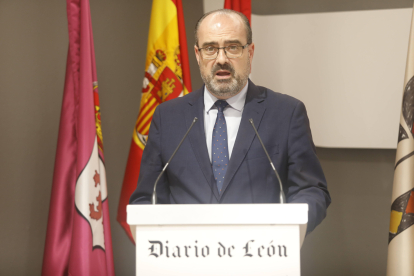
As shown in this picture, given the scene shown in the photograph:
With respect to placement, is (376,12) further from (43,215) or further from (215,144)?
(43,215)

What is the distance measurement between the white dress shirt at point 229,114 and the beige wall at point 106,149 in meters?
1.21

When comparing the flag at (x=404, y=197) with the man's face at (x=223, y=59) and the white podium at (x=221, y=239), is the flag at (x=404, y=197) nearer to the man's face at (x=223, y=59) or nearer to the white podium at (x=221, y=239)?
the man's face at (x=223, y=59)

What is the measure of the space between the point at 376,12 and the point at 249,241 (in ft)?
6.79

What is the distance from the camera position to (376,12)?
8.21 ft

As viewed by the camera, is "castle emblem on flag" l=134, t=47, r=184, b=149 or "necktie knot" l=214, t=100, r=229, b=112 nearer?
"necktie knot" l=214, t=100, r=229, b=112

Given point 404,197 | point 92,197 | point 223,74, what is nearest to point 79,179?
point 92,197

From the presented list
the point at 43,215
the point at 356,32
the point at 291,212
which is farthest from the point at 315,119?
the point at 43,215

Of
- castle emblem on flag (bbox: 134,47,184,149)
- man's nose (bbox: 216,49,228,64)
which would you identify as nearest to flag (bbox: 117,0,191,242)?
castle emblem on flag (bbox: 134,47,184,149)

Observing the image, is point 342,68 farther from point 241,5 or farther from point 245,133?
point 245,133

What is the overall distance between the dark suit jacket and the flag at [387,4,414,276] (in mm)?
763

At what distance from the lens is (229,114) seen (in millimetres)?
1615

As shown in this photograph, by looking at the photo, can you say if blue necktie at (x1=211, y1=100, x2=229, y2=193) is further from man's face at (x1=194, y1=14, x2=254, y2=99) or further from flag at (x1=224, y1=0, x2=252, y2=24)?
flag at (x1=224, y1=0, x2=252, y2=24)

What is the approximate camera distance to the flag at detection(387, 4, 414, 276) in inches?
78.7

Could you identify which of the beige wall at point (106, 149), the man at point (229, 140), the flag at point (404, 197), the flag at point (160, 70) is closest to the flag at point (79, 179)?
the flag at point (160, 70)
